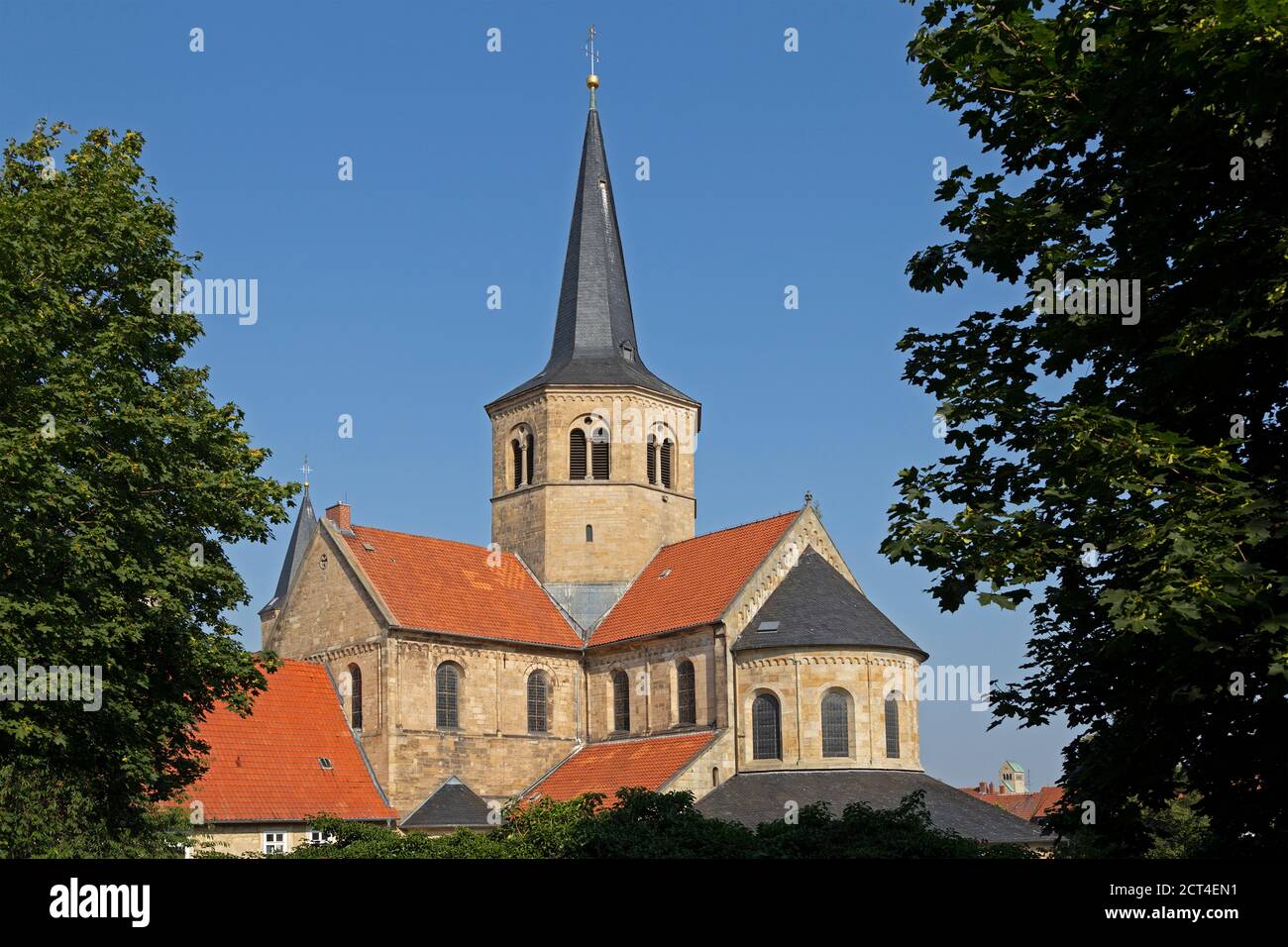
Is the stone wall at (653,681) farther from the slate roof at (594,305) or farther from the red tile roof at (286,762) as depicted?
the slate roof at (594,305)

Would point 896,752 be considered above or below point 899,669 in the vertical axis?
below

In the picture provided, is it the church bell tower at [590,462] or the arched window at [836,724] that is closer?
the arched window at [836,724]

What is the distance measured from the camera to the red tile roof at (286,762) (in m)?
35.4

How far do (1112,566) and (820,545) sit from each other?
104 feet

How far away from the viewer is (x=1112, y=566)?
1265cm

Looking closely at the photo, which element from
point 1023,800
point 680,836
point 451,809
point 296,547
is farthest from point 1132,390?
point 1023,800

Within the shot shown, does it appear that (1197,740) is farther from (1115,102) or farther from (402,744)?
(402,744)

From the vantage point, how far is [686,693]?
41.6 m

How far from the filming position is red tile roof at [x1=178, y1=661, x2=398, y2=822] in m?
35.4

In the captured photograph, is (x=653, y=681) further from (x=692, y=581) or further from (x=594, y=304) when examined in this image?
(x=594, y=304)

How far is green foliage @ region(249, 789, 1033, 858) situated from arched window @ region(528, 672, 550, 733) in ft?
68.7

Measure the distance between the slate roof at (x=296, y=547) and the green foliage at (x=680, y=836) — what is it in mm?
44255

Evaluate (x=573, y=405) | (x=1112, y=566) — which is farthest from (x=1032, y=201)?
(x=573, y=405)

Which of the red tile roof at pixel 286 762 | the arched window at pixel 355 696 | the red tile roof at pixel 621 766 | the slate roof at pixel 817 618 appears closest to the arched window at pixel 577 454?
the slate roof at pixel 817 618
